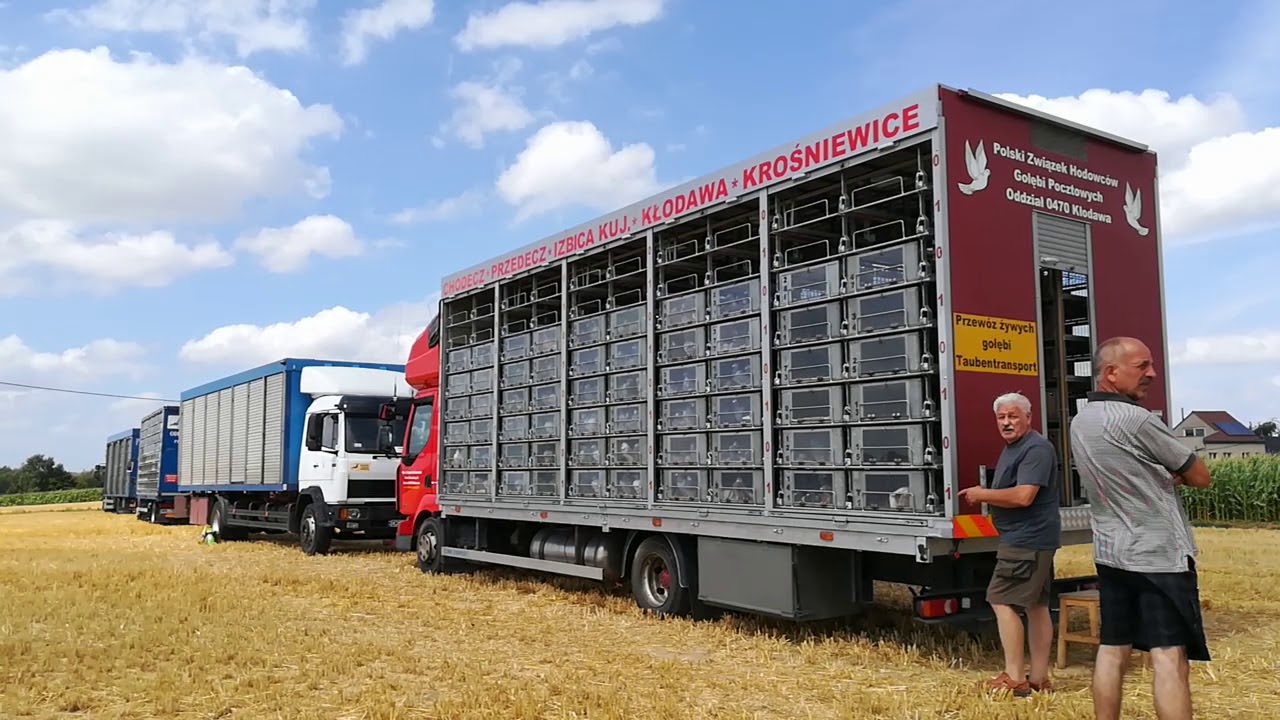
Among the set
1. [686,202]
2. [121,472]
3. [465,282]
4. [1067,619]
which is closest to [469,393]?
[465,282]

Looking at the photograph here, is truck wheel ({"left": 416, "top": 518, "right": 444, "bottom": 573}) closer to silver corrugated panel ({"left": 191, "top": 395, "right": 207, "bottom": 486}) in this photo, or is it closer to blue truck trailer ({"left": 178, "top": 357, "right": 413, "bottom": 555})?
blue truck trailer ({"left": 178, "top": 357, "right": 413, "bottom": 555})

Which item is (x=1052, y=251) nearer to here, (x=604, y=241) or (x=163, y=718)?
(x=604, y=241)

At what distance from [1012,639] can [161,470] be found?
90.6ft

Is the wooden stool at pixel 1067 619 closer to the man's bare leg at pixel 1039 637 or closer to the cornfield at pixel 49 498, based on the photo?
the man's bare leg at pixel 1039 637

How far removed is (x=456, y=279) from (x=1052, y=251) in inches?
318

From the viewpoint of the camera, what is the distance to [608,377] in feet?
34.3

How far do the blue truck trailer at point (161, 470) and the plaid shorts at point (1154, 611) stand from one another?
26694 mm

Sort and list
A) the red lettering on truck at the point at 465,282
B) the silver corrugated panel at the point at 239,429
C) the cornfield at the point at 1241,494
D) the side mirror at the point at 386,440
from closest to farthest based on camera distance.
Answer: the red lettering on truck at the point at 465,282 < the side mirror at the point at 386,440 < the silver corrugated panel at the point at 239,429 < the cornfield at the point at 1241,494

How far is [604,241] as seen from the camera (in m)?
10.5

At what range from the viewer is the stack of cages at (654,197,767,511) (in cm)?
858

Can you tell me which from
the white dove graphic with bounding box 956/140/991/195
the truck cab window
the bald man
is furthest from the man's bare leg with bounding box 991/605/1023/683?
the truck cab window

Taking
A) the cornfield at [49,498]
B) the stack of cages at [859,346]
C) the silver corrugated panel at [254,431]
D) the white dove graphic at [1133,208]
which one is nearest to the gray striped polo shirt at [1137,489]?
the stack of cages at [859,346]

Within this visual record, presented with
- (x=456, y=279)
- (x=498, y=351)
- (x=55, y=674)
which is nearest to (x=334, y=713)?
(x=55, y=674)

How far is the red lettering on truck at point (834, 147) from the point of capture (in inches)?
285
